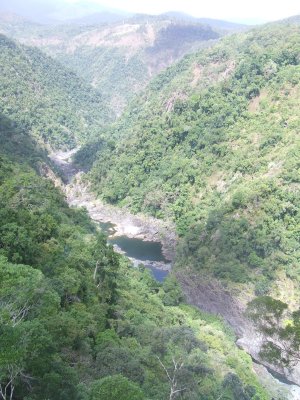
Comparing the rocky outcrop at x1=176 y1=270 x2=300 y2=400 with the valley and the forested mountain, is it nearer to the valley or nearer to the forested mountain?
the valley

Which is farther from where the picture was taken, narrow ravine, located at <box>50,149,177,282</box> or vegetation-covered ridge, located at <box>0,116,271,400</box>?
narrow ravine, located at <box>50,149,177,282</box>

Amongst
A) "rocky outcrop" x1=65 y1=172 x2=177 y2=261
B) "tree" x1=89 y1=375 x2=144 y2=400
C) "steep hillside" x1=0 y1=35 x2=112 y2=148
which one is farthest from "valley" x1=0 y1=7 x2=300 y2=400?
"steep hillside" x1=0 y1=35 x2=112 y2=148

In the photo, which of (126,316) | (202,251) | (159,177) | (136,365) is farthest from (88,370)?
(159,177)

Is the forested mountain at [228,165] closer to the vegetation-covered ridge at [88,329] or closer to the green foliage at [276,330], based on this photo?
the vegetation-covered ridge at [88,329]

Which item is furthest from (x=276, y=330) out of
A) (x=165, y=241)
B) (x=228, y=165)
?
(x=228, y=165)

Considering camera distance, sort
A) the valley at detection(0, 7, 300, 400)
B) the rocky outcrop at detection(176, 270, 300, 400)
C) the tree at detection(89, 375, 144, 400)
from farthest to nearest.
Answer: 1. the rocky outcrop at detection(176, 270, 300, 400)
2. the valley at detection(0, 7, 300, 400)
3. the tree at detection(89, 375, 144, 400)

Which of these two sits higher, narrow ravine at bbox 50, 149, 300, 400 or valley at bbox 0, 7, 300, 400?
valley at bbox 0, 7, 300, 400

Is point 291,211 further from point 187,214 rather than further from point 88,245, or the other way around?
point 88,245

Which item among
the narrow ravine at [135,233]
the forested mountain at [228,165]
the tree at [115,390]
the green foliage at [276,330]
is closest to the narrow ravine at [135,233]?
the narrow ravine at [135,233]
